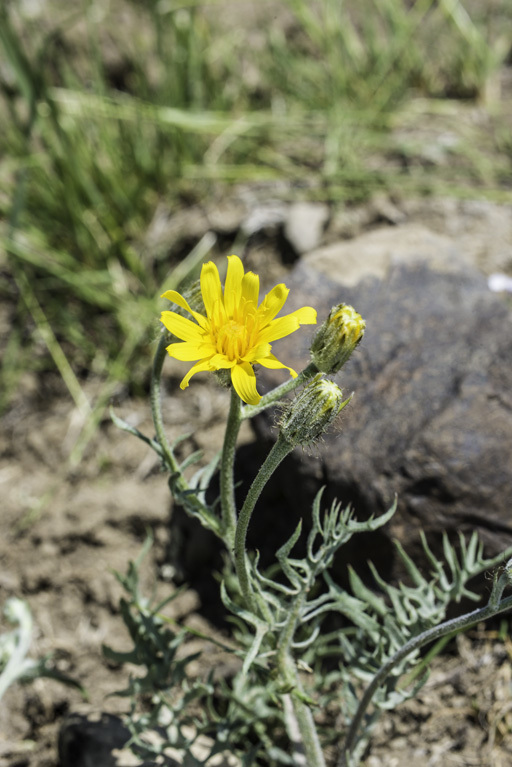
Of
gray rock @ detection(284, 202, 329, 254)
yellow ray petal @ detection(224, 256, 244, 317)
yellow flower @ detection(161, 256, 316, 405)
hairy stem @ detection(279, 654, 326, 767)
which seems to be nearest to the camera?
yellow flower @ detection(161, 256, 316, 405)

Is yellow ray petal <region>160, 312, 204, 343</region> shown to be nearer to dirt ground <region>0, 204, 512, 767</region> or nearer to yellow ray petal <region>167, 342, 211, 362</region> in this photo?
yellow ray petal <region>167, 342, 211, 362</region>

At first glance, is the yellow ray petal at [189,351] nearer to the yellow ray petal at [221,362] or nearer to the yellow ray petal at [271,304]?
the yellow ray petal at [221,362]

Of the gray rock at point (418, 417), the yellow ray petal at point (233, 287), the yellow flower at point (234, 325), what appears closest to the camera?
the yellow flower at point (234, 325)

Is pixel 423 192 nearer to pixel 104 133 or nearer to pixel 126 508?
pixel 104 133

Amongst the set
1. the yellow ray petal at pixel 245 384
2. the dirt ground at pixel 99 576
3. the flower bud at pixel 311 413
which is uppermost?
the yellow ray petal at pixel 245 384

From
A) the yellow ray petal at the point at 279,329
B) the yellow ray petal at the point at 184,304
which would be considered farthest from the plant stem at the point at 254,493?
the yellow ray petal at the point at 184,304

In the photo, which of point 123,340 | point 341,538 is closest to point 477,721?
point 341,538

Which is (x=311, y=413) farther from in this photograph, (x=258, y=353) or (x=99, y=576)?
(x=99, y=576)

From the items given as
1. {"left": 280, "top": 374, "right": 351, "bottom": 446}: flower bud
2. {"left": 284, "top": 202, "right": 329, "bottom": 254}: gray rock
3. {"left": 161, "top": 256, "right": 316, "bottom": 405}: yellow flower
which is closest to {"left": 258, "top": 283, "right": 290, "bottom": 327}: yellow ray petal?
{"left": 161, "top": 256, "right": 316, "bottom": 405}: yellow flower
